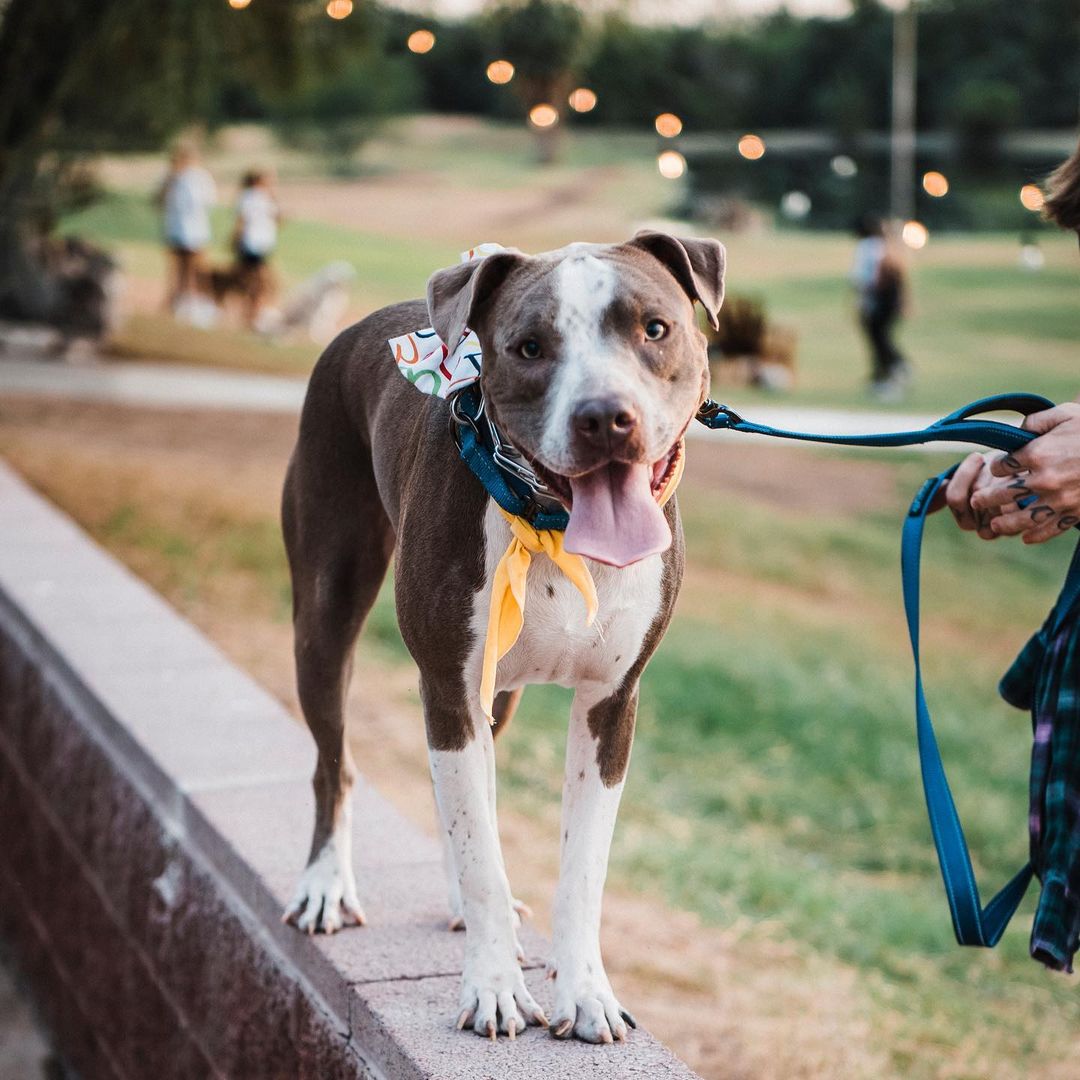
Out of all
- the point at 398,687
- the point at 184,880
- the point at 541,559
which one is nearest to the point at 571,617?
the point at 541,559

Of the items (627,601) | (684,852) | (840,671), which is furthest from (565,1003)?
(840,671)

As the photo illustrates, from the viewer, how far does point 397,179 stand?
34312 mm

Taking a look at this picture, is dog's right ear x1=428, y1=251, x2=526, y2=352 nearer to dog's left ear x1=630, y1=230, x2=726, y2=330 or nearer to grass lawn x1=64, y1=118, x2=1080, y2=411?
dog's left ear x1=630, y1=230, x2=726, y2=330

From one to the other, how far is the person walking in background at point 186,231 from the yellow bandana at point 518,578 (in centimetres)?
1715

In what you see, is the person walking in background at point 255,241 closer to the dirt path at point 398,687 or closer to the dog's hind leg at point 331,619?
the dirt path at point 398,687

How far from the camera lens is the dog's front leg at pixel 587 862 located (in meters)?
2.62

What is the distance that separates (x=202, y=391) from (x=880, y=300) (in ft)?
27.3

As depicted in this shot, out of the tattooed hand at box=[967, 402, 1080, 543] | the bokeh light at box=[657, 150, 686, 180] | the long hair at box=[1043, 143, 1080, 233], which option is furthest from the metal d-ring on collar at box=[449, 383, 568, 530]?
the bokeh light at box=[657, 150, 686, 180]

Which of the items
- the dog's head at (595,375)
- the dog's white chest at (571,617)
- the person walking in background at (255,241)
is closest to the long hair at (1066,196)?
the dog's head at (595,375)

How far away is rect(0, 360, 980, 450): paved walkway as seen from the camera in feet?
44.2

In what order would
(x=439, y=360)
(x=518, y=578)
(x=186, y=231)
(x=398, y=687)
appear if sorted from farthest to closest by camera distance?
(x=186, y=231)
(x=398, y=687)
(x=439, y=360)
(x=518, y=578)

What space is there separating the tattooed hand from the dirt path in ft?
5.92

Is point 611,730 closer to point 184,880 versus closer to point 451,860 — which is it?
point 451,860

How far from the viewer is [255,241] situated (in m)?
19.2
